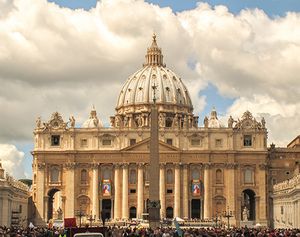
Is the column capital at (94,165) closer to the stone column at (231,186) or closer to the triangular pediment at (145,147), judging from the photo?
the triangular pediment at (145,147)

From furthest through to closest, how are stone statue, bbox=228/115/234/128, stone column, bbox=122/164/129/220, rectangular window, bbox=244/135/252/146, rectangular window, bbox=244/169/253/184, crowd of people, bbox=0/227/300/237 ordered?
1. stone statue, bbox=228/115/234/128
2. rectangular window, bbox=244/135/252/146
3. rectangular window, bbox=244/169/253/184
4. stone column, bbox=122/164/129/220
5. crowd of people, bbox=0/227/300/237

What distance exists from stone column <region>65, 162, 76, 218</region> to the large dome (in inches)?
1109

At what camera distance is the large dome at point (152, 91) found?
14541 cm

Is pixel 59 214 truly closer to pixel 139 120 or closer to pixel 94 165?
pixel 94 165

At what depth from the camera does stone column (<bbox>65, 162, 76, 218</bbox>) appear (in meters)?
118

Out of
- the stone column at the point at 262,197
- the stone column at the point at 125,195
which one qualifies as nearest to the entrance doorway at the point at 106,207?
the stone column at the point at 125,195

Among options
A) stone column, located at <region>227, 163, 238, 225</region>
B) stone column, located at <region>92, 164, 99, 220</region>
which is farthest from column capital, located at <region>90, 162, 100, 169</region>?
stone column, located at <region>227, 163, 238, 225</region>

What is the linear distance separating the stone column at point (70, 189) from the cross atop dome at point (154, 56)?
42.9 m

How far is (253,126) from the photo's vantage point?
399 ft

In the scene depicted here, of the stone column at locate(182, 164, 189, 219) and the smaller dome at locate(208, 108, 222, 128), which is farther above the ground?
the smaller dome at locate(208, 108, 222, 128)

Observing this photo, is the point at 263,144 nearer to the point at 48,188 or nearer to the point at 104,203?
the point at 104,203

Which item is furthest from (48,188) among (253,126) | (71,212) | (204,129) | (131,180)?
(253,126)

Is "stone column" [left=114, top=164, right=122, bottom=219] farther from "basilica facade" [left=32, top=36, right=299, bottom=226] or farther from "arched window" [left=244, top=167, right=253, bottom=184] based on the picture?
"arched window" [left=244, top=167, right=253, bottom=184]

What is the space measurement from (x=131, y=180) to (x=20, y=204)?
20.6 m
